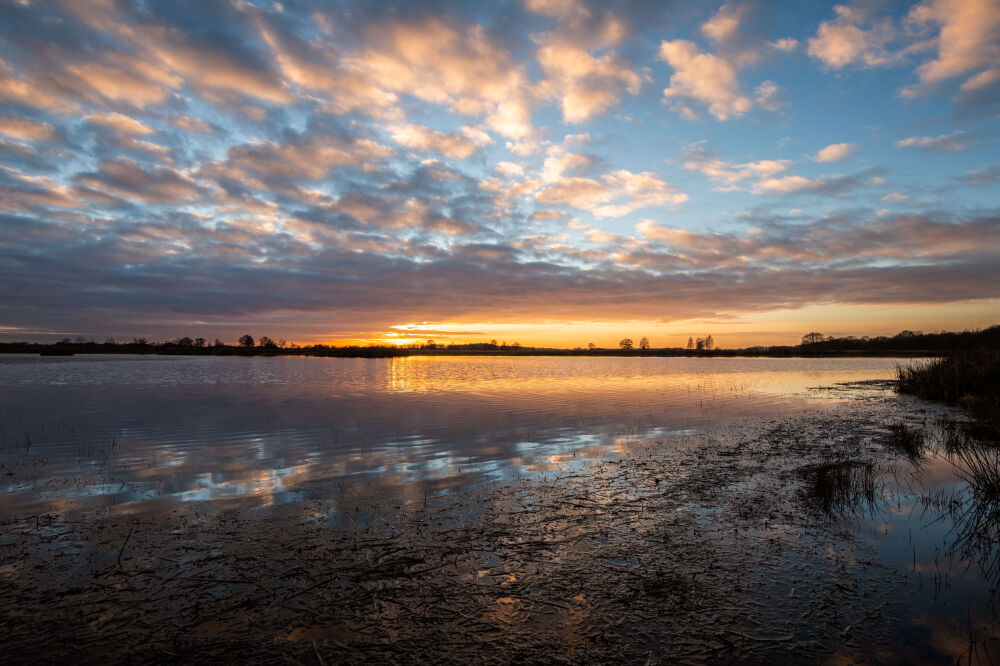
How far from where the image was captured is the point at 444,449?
16.1 meters

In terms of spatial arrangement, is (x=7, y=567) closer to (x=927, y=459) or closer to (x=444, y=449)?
(x=444, y=449)

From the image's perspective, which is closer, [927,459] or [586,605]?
[586,605]

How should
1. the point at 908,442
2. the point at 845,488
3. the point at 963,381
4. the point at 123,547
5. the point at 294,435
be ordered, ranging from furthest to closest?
the point at 963,381 < the point at 294,435 < the point at 908,442 < the point at 845,488 < the point at 123,547

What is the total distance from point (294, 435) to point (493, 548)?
43.0 ft

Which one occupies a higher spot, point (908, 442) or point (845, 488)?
point (908, 442)

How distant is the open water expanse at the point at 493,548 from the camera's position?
17.7 ft

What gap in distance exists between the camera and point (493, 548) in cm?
782

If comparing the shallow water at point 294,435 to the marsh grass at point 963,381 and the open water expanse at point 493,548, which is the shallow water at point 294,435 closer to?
the open water expanse at point 493,548

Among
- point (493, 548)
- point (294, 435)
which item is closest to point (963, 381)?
point (493, 548)

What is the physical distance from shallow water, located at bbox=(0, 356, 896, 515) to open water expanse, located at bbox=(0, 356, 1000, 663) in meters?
0.16

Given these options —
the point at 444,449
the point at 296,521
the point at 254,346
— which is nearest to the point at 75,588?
the point at 296,521

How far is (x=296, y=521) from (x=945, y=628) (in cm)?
976

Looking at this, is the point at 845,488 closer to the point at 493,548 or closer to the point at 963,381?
the point at 493,548

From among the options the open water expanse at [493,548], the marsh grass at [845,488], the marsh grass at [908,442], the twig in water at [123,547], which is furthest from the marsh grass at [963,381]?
the twig in water at [123,547]
